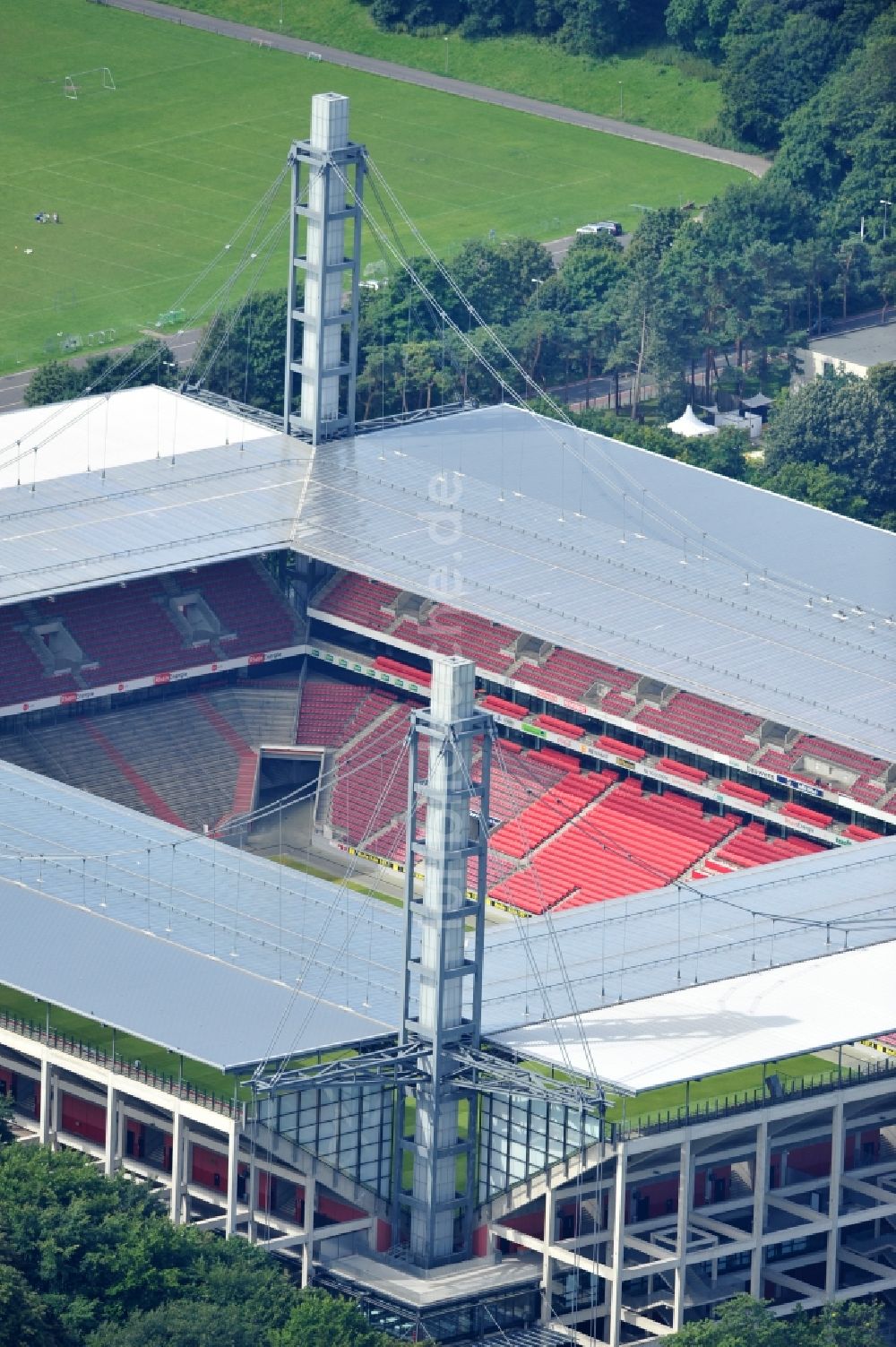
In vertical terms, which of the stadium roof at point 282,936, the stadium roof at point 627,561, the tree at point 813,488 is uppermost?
the stadium roof at point 627,561

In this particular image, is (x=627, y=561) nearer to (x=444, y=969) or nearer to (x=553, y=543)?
(x=553, y=543)

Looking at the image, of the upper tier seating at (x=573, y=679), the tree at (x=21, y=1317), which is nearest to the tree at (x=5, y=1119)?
the tree at (x=21, y=1317)

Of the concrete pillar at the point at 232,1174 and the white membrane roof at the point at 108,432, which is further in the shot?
the white membrane roof at the point at 108,432

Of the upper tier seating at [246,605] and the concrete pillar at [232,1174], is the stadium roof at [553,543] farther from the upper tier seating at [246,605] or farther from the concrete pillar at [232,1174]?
the concrete pillar at [232,1174]

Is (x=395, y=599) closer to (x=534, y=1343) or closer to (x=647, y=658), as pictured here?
(x=647, y=658)

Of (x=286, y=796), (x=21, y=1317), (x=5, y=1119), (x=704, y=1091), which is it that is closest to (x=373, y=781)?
(x=286, y=796)

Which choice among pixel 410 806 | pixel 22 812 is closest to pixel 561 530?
pixel 22 812

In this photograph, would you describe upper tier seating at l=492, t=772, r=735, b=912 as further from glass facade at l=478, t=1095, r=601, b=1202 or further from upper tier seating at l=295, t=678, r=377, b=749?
glass facade at l=478, t=1095, r=601, b=1202
